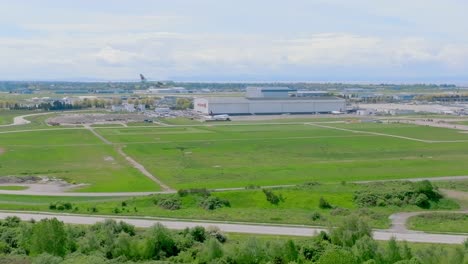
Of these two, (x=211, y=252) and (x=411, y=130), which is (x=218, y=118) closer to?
(x=411, y=130)

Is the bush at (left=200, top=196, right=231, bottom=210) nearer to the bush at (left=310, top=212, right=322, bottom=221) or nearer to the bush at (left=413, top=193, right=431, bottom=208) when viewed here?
the bush at (left=310, top=212, right=322, bottom=221)

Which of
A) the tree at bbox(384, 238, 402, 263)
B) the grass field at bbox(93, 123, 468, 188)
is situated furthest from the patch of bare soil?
the tree at bbox(384, 238, 402, 263)

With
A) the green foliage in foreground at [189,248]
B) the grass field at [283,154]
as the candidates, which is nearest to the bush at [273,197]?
the grass field at [283,154]

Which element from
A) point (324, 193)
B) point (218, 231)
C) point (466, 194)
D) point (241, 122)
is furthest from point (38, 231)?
point (241, 122)

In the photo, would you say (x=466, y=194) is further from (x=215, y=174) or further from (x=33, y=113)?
(x=33, y=113)

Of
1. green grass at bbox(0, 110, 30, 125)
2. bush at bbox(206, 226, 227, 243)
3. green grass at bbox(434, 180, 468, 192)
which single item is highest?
bush at bbox(206, 226, 227, 243)

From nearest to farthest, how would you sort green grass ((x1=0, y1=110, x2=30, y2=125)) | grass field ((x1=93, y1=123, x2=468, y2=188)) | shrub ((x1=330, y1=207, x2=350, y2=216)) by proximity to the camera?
1. shrub ((x1=330, y1=207, x2=350, y2=216))
2. grass field ((x1=93, y1=123, x2=468, y2=188))
3. green grass ((x1=0, y1=110, x2=30, y2=125))
